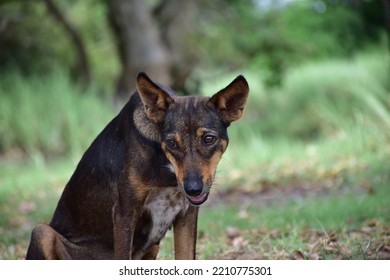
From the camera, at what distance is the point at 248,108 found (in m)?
18.2

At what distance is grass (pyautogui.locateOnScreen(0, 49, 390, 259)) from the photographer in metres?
6.80

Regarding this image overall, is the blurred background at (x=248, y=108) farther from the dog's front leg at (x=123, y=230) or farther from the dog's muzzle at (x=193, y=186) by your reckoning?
the dog's muzzle at (x=193, y=186)

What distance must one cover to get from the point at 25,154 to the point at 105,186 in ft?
32.2

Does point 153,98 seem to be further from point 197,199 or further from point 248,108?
point 248,108

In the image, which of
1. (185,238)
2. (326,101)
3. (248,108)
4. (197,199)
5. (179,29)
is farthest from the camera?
(248,108)

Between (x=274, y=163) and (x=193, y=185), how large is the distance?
7.91 metres

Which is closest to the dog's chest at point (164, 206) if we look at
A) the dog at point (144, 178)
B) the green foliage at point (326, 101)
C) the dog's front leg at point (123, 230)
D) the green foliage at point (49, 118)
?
the dog at point (144, 178)

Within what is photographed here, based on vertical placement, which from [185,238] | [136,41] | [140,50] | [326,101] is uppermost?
→ [136,41]

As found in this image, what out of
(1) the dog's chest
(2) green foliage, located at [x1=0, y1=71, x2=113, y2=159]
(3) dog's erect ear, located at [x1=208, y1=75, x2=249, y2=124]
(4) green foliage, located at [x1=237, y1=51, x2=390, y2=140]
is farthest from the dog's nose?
(2) green foliage, located at [x1=0, y1=71, x2=113, y2=159]

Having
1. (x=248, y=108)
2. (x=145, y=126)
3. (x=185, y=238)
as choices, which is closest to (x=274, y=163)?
(x=248, y=108)

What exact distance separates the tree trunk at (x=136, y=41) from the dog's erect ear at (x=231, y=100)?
10.2 metres

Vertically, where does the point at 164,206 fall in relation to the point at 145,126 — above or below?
below

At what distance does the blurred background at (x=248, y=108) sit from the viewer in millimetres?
8320

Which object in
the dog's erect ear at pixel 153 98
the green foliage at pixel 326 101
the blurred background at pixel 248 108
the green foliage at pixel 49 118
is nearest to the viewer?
the dog's erect ear at pixel 153 98
